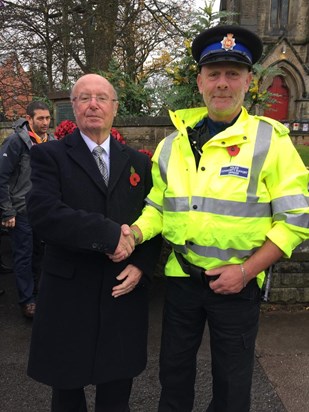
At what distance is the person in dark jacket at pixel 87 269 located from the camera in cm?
180

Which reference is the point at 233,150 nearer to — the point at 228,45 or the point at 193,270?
the point at 228,45

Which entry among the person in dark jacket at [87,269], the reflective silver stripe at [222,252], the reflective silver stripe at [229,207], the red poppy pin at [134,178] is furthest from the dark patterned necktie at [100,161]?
the reflective silver stripe at [222,252]

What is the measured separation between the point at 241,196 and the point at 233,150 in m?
0.22

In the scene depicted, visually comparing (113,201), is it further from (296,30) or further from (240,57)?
(296,30)

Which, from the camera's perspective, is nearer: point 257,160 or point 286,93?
point 257,160

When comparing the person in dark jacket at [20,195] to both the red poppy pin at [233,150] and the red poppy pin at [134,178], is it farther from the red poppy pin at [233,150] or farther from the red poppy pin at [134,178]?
the red poppy pin at [233,150]

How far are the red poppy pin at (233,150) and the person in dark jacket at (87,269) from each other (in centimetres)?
51

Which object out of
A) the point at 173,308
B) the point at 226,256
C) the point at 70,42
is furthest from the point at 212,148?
the point at 70,42

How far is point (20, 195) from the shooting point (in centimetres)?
381

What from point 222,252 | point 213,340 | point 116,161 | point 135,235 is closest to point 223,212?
point 222,252

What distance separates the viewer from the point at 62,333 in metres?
1.87

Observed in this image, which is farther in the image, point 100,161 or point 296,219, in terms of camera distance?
point 100,161

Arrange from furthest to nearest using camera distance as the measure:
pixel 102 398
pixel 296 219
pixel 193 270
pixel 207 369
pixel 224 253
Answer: pixel 207 369
pixel 102 398
pixel 193 270
pixel 224 253
pixel 296 219

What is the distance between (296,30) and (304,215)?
27.8 metres
